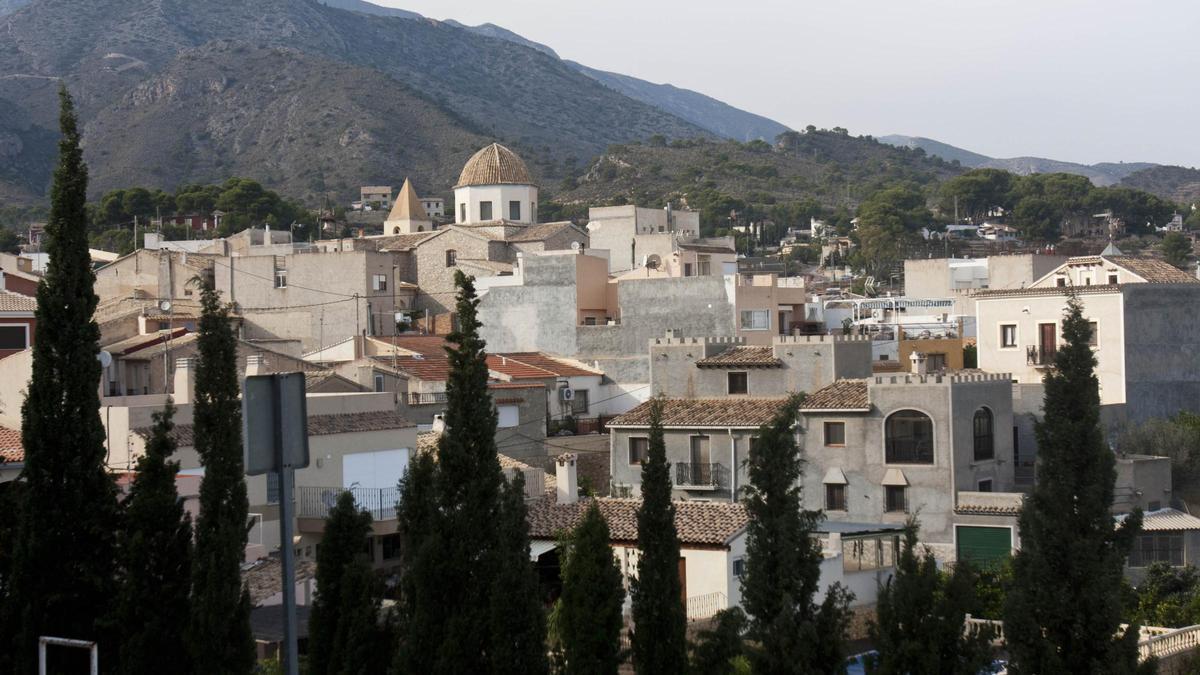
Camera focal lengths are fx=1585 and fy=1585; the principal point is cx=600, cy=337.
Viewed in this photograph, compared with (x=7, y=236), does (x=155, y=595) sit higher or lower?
lower

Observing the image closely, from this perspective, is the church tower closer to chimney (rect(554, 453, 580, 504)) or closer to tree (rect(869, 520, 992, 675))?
chimney (rect(554, 453, 580, 504))

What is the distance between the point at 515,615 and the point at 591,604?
4.67 ft

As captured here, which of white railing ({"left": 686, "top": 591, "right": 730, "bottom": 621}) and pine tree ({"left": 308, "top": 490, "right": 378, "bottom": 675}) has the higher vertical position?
pine tree ({"left": 308, "top": 490, "right": 378, "bottom": 675})

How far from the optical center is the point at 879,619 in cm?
1600

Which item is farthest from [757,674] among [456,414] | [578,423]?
[578,423]

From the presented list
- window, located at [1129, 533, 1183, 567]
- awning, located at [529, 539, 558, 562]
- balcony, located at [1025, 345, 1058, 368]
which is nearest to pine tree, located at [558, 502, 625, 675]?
awning, located at [529, 539, 558, 562]

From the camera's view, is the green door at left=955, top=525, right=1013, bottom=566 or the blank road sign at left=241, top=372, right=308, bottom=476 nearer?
the blank road sign at left=241, top=372, right=308, bottom=476

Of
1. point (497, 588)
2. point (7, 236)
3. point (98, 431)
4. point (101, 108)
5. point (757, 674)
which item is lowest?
point (757, 674)

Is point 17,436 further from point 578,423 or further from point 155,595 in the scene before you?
point 578,423

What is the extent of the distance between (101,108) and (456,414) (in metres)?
183

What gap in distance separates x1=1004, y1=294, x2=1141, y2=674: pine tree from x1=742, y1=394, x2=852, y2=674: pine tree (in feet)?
6.89

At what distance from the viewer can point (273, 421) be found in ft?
30.3

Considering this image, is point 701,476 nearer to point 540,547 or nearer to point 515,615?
point 540,547

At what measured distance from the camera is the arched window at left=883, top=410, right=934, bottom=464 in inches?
1280
